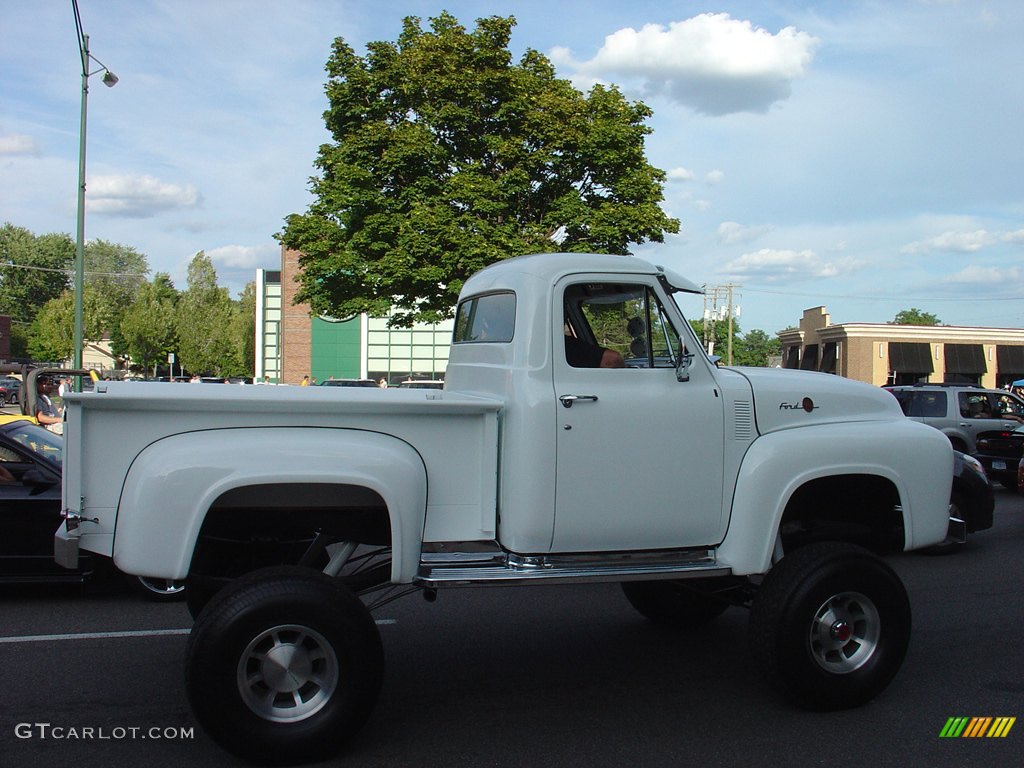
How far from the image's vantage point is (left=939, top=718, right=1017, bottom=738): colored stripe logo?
4.50 meters

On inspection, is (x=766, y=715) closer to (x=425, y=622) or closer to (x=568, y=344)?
(x=568, y=344)

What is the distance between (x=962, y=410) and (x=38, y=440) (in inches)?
545

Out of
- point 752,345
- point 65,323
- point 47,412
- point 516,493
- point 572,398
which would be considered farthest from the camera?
point 752,345

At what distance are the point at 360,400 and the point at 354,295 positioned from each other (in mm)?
17657

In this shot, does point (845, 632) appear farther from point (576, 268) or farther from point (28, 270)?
point (28, 270)

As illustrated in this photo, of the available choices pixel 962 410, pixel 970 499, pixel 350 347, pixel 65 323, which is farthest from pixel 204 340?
pixel 970 499

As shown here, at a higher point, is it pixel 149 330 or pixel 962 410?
pixel 149 330

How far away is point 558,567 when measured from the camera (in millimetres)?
4508

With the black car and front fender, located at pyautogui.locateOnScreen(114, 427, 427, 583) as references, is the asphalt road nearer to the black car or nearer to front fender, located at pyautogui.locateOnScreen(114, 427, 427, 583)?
the black car

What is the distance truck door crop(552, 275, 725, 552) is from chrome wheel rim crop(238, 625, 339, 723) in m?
1.23

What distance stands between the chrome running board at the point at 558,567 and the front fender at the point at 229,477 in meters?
0.21

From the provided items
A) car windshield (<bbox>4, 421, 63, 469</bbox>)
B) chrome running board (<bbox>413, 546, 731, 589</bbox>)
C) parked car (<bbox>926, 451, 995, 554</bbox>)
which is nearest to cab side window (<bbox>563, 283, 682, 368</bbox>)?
chrome running board (<bbox>413, 546, 731, 589</bbox>)

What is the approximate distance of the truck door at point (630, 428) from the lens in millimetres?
4551

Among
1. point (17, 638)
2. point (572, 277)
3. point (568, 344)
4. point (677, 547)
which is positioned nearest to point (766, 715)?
point (677, 547)
